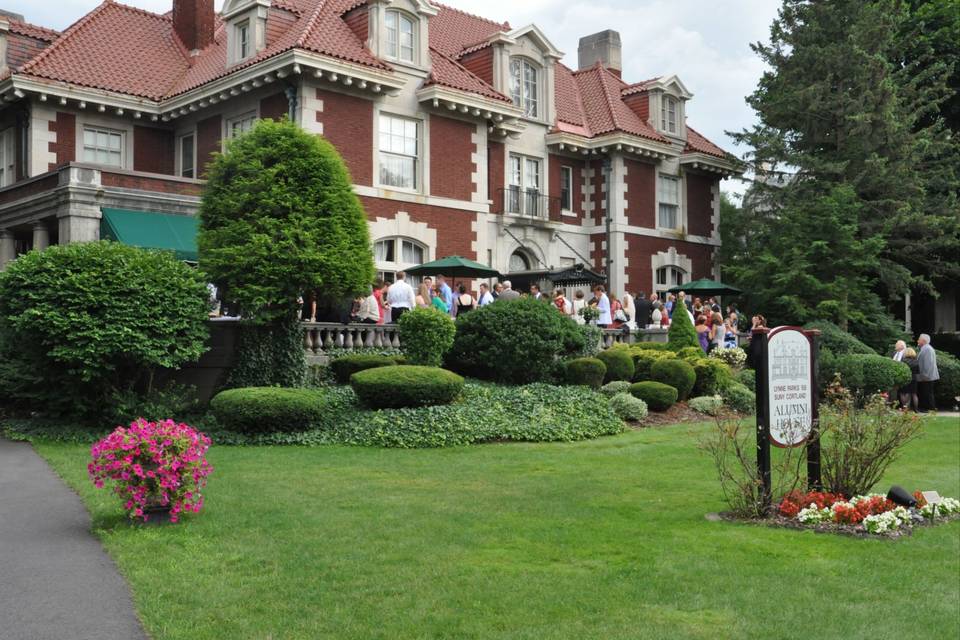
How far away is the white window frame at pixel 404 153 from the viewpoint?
79.1 feet

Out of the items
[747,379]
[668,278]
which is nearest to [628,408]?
[747,379]

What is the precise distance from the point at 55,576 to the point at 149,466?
1574 mm

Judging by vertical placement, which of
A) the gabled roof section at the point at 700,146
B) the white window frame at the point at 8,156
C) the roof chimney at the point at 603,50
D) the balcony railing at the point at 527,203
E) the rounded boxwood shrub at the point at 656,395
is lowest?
the rounded boxwood shrub at the point at 656,395

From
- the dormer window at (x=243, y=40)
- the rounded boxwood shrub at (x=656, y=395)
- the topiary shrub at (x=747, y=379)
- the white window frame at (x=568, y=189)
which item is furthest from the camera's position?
the white window frame at (x=568, y=189)

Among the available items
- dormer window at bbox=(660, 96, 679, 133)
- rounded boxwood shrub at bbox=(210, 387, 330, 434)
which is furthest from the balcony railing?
rounded boxwood shrub at bbox=(210, 387, 330, 434)

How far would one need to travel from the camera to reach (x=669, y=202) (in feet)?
111

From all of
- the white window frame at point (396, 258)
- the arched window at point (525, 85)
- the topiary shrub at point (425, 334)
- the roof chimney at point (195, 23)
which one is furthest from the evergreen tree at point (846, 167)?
the roof chimney at point (195, 23)

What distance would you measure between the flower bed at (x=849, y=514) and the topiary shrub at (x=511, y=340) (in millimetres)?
9022

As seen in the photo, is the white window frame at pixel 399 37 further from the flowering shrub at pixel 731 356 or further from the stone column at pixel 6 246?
the flowering shrub at pixel 731 356

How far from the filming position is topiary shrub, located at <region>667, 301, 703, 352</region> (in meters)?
21.7

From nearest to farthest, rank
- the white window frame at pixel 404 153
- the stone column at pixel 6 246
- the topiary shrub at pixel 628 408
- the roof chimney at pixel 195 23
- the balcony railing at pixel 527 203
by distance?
the topiary shrub at pixel 628 408 → the stone column at pixel 6 246 → the white window frame at pixel 404 153 → the roof chimney at pixel 195 23 → the balcony railing at pixel 527 203

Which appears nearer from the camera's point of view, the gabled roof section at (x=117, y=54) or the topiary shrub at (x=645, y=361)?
the topiary shrub at (x=645, y=361)

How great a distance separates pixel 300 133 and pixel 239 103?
907cm

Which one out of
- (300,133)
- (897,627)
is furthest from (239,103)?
(897,627)
